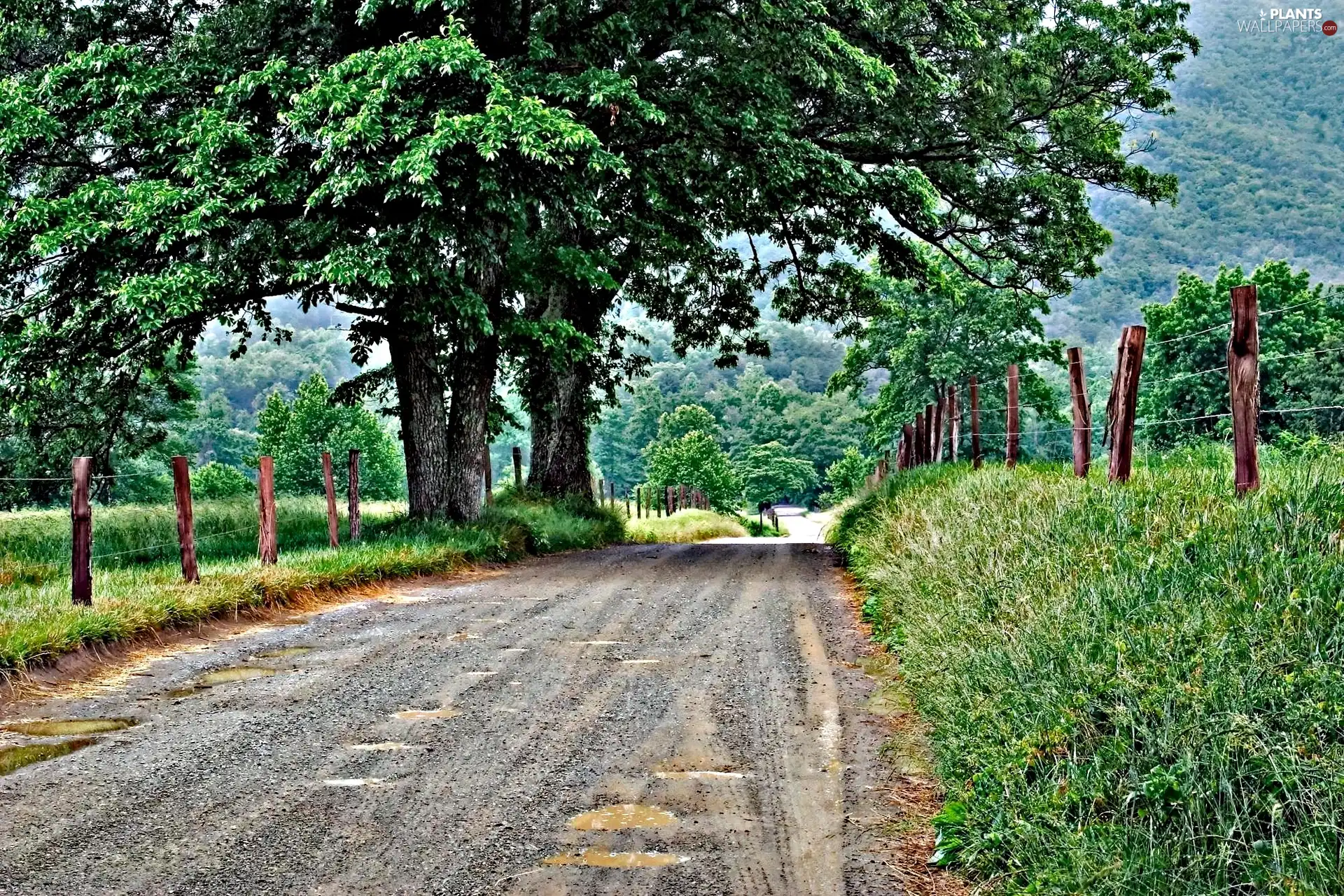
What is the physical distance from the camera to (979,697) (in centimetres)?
485

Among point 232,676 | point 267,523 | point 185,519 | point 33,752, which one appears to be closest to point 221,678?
point 232,676

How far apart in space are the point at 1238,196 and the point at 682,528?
13891 cm

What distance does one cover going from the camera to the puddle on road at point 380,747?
18.0 feet

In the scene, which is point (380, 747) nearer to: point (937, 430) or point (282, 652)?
point (282, 652)

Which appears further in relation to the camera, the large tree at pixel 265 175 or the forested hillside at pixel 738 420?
the forested hillside at pixel 738 420

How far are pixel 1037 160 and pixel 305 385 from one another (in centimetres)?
5103

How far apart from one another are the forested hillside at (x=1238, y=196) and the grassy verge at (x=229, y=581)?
117 metres

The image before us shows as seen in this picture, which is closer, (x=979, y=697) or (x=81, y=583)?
(x=979, y=697)

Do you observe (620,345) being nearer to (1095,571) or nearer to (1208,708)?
(1095,571)

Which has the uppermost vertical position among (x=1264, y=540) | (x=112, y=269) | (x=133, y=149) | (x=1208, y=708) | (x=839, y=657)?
(x=133, y=149)

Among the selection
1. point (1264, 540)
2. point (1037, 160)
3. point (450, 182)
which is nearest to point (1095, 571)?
point (1264, 540)

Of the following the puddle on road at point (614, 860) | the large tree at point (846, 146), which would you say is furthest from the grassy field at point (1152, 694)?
the large tree at point (846, 146)

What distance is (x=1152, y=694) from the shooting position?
12.9 ft

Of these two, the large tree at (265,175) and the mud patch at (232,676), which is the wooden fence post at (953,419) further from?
the mud patch at (232,676)
